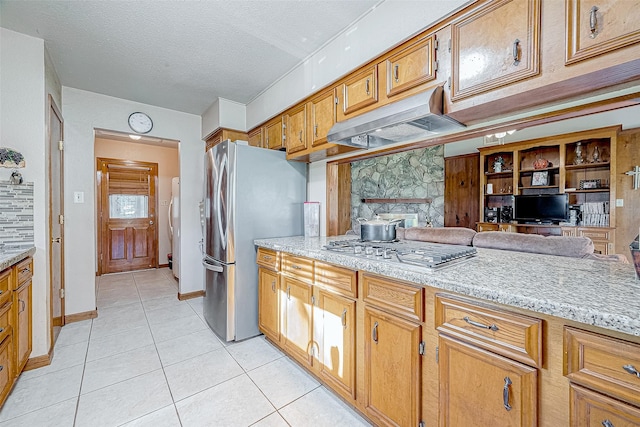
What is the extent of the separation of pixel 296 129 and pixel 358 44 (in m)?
0.90

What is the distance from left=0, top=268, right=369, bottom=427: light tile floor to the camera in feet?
5.13

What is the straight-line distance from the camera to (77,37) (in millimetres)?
2145

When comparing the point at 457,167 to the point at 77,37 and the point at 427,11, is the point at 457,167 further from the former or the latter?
the point at 77,37

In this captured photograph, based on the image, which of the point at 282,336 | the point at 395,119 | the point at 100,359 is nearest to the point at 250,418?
the point at 282,336

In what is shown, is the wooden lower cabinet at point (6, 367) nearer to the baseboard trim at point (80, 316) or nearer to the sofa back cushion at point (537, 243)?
the baseboard trim at point (80, 316)

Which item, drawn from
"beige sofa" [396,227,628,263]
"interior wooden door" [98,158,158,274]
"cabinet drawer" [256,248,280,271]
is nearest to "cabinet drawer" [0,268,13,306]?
"cabinet drawer" [256,248,280,271]

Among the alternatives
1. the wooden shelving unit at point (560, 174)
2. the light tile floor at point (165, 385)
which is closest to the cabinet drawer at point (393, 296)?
the light tile floor at point (165, 385)

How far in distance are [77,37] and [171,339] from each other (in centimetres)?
264

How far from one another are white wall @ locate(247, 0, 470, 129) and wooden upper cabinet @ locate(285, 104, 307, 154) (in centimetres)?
10

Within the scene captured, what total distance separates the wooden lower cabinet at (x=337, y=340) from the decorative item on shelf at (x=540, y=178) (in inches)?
61.8

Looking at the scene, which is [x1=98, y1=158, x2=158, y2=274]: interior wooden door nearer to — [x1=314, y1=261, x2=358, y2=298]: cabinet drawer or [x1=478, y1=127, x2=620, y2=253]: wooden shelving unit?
[x1=314, y1=261, x2=358, y2=298]: cabinet drawer

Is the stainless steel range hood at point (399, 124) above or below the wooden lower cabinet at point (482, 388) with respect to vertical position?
above

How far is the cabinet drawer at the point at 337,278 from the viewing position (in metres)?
1.55

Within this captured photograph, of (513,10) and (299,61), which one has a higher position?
(299,61)
